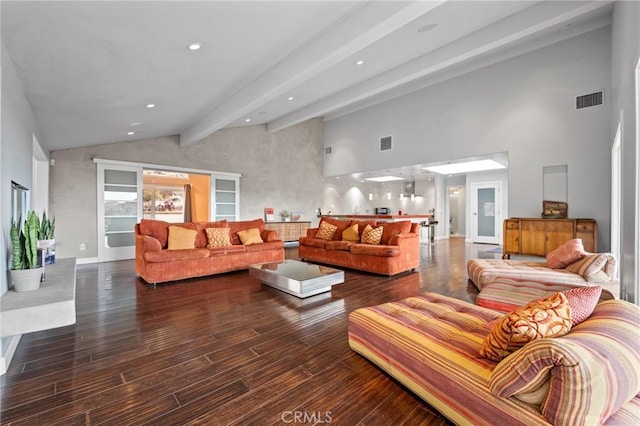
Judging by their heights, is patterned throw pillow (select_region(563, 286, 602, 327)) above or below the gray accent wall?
below

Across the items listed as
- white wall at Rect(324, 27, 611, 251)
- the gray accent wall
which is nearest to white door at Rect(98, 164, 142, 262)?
the gray accent wall

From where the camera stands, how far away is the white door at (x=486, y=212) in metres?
9.92

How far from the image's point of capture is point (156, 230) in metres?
4.95

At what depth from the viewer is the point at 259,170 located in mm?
9266

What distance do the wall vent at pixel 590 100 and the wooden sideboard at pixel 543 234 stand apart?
2203 mm

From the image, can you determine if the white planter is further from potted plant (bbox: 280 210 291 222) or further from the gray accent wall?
potted plant (bbox: 280 210 291 222)

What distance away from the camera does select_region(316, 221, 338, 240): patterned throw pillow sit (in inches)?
250

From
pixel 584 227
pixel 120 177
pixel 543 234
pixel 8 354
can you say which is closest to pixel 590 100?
pixel 584 227

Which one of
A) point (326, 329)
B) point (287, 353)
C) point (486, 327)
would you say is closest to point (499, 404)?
point (486, 327)

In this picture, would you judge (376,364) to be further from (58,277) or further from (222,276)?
(222,276)

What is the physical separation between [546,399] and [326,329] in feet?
6.03

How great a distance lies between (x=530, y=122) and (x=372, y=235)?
4.25 m

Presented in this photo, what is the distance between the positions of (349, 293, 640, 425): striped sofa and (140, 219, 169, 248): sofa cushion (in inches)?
168

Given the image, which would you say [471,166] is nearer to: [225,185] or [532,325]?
[225,185]
